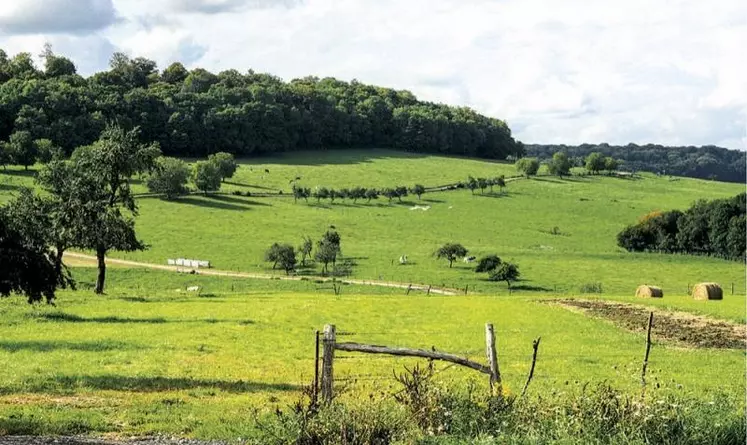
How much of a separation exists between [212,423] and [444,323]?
2650cm

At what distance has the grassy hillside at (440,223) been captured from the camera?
87.8 meters

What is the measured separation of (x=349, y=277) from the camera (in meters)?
82.8

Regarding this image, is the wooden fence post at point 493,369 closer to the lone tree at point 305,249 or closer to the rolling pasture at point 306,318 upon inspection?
the rolling pasture at point 306,318

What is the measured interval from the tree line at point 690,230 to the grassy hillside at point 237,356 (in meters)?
62.7

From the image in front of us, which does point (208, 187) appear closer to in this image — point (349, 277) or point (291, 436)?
point (349, 277)

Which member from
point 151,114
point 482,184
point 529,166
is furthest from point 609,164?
point 151,114

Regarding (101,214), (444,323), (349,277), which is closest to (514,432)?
(444,323)

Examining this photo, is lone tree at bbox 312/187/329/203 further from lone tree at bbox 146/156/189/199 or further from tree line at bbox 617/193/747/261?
tree line at bbox 617/193/747/261

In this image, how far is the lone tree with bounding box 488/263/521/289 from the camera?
8062 cm

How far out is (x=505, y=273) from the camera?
3174 inches

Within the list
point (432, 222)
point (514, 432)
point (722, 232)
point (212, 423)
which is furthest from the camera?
point (432, 222)

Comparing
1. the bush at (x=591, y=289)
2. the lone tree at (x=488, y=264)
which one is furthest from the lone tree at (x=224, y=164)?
the bush at (x=591, y=289)

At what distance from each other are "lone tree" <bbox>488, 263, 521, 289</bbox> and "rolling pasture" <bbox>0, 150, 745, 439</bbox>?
1.11 metres

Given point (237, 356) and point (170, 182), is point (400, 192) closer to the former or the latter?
point (170, 182)
